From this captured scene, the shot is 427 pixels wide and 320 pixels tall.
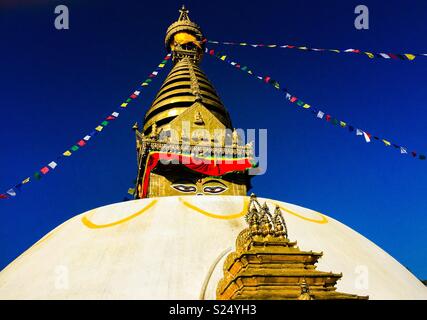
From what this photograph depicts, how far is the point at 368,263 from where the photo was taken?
31.3 feet

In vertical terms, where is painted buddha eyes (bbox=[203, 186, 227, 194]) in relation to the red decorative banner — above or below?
below

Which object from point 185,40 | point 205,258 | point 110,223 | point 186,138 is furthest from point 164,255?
point 185,40

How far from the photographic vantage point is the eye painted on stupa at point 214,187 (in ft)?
53.2

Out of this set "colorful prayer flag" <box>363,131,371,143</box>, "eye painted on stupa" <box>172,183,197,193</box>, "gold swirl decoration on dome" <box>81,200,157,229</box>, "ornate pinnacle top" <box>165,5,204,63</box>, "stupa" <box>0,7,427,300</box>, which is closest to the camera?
"stupa" <box>0,7,427,300</box>

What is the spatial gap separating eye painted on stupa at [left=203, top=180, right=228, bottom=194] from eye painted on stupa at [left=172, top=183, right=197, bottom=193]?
20.8 inches

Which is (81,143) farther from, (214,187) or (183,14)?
(183,14)

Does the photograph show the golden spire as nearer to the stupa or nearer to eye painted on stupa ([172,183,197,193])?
eye painted on stupa ([172,183,197,193])

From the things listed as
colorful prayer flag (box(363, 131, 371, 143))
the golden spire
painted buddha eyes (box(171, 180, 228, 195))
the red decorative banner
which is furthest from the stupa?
the golden spire

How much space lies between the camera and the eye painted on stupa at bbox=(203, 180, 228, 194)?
16219 millimetres

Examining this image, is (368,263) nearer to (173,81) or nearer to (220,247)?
(220,247)

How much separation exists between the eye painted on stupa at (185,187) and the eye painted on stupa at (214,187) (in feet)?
1.74
